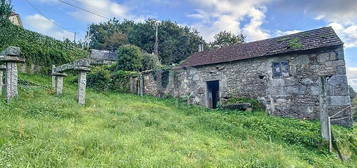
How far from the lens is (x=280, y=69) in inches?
597

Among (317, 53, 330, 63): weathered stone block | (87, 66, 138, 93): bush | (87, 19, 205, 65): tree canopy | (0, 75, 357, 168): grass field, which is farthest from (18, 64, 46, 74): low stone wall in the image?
(317, 53, 330, 63): weathered stone block

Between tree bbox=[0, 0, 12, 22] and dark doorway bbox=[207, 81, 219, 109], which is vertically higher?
tree bbox=[0, 0, 12, 22]

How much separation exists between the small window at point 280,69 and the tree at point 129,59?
12.0 meters

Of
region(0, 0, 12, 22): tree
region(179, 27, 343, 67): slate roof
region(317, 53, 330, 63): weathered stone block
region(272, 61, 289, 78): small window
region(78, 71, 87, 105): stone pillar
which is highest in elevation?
region(0, 0, 12, 22): tree

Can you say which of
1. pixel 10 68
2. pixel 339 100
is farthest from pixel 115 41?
pixel 339 100

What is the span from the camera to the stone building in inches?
530

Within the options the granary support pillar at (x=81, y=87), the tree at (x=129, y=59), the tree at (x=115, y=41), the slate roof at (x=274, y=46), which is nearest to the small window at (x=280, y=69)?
the slate roof at (x=274, y=46)

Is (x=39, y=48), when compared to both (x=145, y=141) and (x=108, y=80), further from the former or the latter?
(x=145, y=141)

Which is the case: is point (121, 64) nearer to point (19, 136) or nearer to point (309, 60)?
point (309, 60)

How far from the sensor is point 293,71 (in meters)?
14.7

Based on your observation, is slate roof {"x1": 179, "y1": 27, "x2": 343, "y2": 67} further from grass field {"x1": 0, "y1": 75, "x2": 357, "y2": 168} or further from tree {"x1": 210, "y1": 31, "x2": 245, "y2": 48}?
tree {"x1": 210, "y1": 31, "x2": 245, "y2": 48}

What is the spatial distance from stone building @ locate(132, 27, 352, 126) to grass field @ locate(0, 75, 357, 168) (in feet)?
8.49

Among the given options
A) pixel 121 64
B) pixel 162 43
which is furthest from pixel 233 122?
pixel 162 43

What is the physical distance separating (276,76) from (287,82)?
70 centimetres
